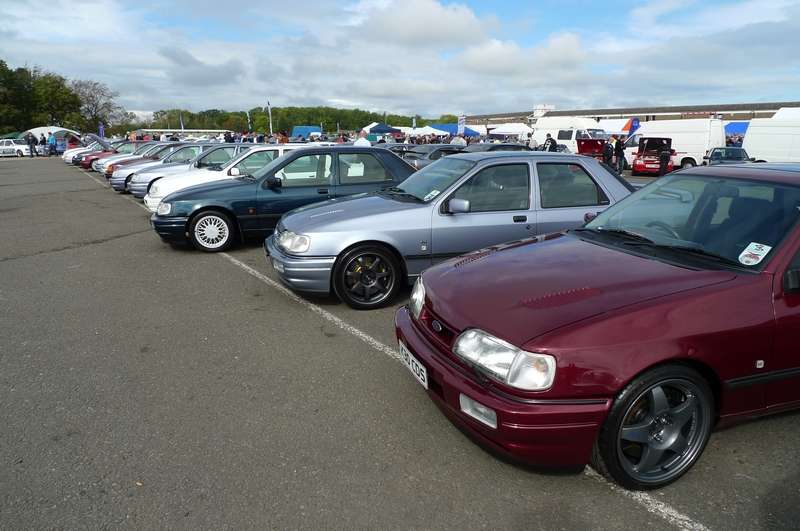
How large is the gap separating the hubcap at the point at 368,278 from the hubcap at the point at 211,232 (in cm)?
354

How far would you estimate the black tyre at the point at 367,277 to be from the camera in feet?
16.7

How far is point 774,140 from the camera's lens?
2052 cm

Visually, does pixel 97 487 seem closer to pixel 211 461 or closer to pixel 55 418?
pixel 211 461

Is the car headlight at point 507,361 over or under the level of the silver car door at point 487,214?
under

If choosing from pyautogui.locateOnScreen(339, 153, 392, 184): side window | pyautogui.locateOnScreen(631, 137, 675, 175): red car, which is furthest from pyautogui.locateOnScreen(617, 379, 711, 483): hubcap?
pyautogui.locateOnScreen(631, 137, 675, 175): red car

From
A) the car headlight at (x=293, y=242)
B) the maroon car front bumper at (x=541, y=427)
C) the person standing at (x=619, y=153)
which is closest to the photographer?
the maroon car front bumper at (x=541, y=427)

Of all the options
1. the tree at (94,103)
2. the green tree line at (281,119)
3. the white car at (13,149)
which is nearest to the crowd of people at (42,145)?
the white car at (13,149)

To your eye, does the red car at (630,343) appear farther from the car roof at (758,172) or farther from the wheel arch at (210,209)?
the wheel arch at (210,209)

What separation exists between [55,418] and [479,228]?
378cm

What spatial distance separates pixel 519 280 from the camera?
2918 millimetres

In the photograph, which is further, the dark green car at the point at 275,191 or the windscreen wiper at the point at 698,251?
the dark green car at the point at 275,191

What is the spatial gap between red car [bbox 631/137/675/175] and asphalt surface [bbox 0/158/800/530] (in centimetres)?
2295

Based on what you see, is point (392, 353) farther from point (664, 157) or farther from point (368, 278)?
point (664, 157)

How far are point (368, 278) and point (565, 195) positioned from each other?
7.33 ft
